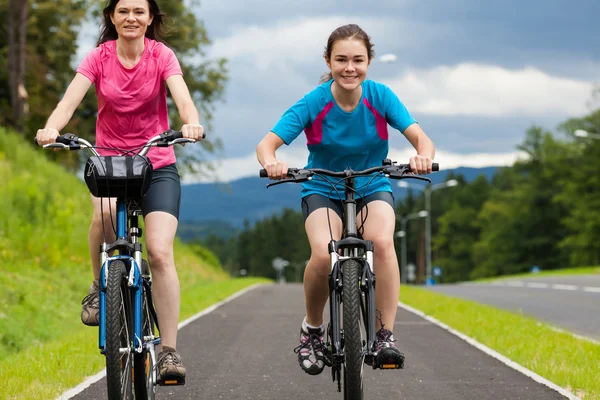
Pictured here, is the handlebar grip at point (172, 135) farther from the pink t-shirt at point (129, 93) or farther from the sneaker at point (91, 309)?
the sneaker at point (91, 309)

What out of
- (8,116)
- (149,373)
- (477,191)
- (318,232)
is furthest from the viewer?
(477,191)

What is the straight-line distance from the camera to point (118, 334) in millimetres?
4633

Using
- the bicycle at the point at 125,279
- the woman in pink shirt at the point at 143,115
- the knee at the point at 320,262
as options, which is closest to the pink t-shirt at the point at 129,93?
the woman in pink shirt at the point at 143,115

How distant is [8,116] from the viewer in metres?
27.5

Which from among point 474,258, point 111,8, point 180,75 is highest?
point 111,8

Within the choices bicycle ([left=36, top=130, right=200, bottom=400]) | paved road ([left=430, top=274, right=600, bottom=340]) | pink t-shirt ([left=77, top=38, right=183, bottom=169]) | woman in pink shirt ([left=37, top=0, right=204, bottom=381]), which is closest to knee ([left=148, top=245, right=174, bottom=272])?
woman in pink shirt ([left=37, top=0, right=204, bottom=381])

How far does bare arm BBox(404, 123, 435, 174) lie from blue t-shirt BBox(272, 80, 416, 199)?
0.05 m

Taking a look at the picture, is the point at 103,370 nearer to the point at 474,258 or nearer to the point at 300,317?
the point at 300,317

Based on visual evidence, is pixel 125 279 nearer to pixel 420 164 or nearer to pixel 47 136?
pixel 47 136

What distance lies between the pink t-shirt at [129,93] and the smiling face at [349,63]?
874 mm

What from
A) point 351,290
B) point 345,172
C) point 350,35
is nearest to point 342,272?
point 351,290

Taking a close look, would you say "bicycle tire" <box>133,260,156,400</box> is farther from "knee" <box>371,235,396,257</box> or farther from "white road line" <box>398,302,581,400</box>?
"white road line" <box>398,302,581,400</box>

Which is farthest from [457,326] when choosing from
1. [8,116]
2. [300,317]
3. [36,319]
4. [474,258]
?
[474,258]

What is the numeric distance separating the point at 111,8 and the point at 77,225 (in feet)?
46.6
